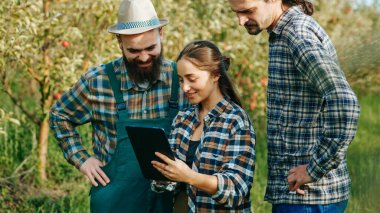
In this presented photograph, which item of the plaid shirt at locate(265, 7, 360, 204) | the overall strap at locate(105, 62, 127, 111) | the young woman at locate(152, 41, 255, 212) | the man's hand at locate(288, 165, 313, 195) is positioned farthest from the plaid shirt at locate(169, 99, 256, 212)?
the overall strap at locate(105, 62, 127, 111)

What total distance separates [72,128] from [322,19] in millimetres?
4686

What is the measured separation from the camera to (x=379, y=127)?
2178mm

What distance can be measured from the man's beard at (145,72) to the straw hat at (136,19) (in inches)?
5.6

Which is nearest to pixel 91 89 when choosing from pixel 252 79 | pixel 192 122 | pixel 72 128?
pixel 72 128

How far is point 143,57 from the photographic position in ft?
11.1

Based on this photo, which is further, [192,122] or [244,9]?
[192,122]

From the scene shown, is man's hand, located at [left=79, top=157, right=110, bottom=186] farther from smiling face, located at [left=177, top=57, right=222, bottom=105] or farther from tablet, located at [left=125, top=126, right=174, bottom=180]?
smiling face, located at [left=177, top=57, right=222, bottom=105]

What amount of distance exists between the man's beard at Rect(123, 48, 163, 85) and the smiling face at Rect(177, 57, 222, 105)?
14.0 inches

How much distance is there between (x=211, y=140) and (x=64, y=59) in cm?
289

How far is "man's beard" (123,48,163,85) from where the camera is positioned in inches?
134

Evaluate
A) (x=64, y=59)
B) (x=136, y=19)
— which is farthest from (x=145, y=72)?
(x=64, y=59)

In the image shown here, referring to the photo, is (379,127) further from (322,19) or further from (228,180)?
(322,19)

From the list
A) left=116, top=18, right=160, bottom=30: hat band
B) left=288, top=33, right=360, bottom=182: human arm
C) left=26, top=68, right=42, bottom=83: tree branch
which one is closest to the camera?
left=288, top=33, right=360, bottom=182: human arm

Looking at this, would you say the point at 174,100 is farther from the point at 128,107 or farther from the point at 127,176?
the point at 127,176
